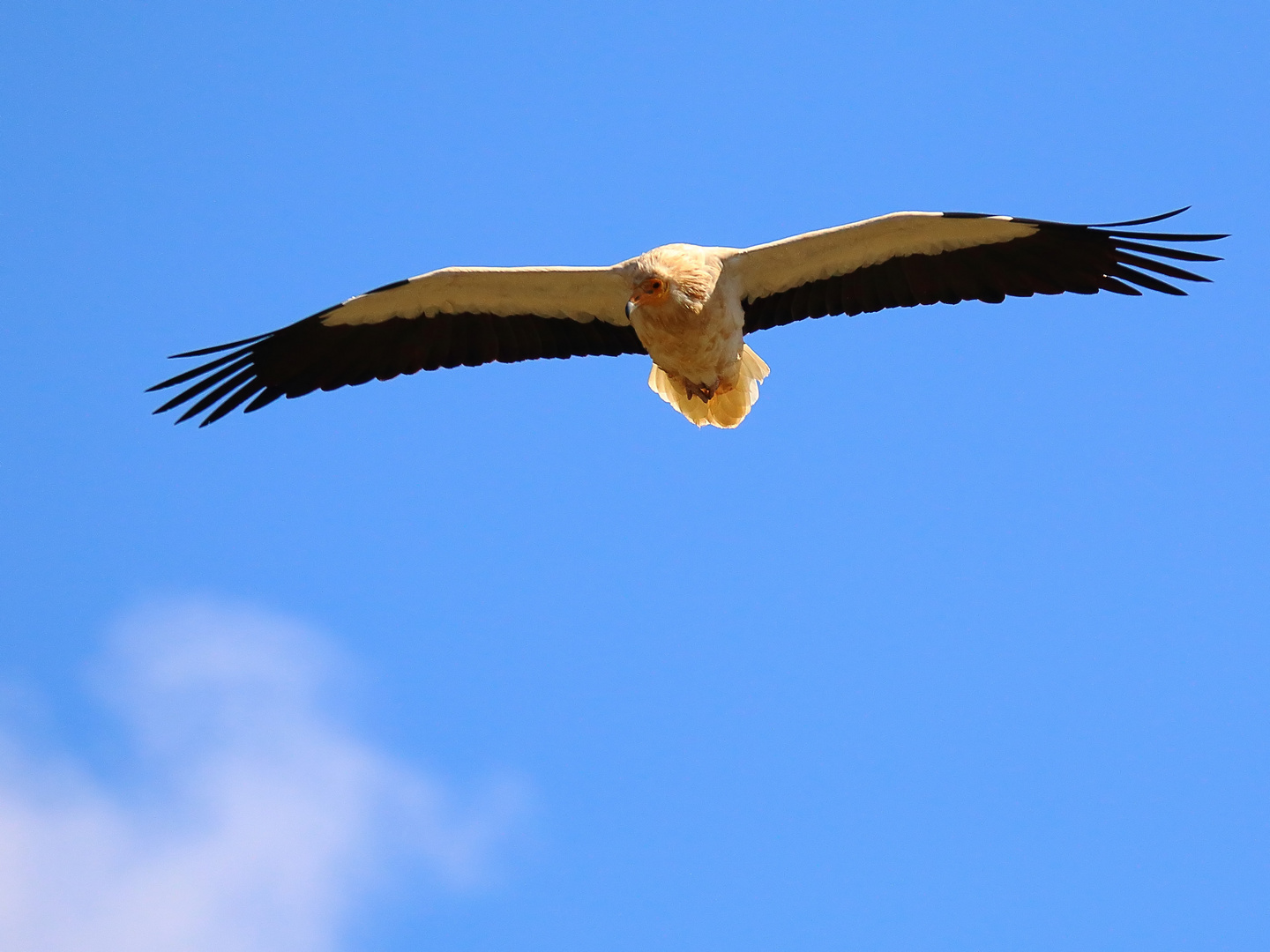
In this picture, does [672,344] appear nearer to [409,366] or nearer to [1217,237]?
[409,366]

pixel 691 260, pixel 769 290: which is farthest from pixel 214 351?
pixel 769 290

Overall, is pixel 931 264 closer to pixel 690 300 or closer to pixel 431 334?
pixel 690 300

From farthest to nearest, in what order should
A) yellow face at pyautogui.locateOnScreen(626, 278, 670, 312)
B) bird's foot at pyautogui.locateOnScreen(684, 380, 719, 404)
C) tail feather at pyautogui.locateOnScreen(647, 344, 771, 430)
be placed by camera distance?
1. tail feather at pyautogui.locateOnScreen(647, 344, 771, 430)
2. bird's foot at pyautogui.locateOnScreen(684, 380, 719, 404)
3. yellow face at pyautogui.locateOnScreen(626, 278, 670, 312)

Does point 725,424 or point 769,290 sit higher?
point 769,290

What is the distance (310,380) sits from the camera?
8.70m

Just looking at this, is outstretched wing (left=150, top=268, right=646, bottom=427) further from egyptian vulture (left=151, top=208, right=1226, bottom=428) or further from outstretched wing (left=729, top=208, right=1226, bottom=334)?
outstretched wing (left=729, top=208, right=1226, bottom=334)

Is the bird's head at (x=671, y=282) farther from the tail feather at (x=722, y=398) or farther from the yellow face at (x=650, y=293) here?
the tail feather at (x=722, y=398)

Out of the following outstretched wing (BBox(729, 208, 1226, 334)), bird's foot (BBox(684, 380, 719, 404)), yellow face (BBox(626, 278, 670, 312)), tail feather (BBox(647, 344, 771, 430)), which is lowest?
yellow face (BBox(626, 278, 670, 312))

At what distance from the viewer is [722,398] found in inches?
340

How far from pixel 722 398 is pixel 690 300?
1130 millimetres

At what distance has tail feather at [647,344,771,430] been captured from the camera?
28.3 ft

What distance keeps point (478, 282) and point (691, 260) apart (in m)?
1.55

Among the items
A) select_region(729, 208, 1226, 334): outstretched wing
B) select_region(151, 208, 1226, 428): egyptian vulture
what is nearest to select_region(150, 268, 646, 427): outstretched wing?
select_region(151, 208, 1226, 428): egyptian vulture

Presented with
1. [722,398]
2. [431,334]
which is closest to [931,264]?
[722,398]
